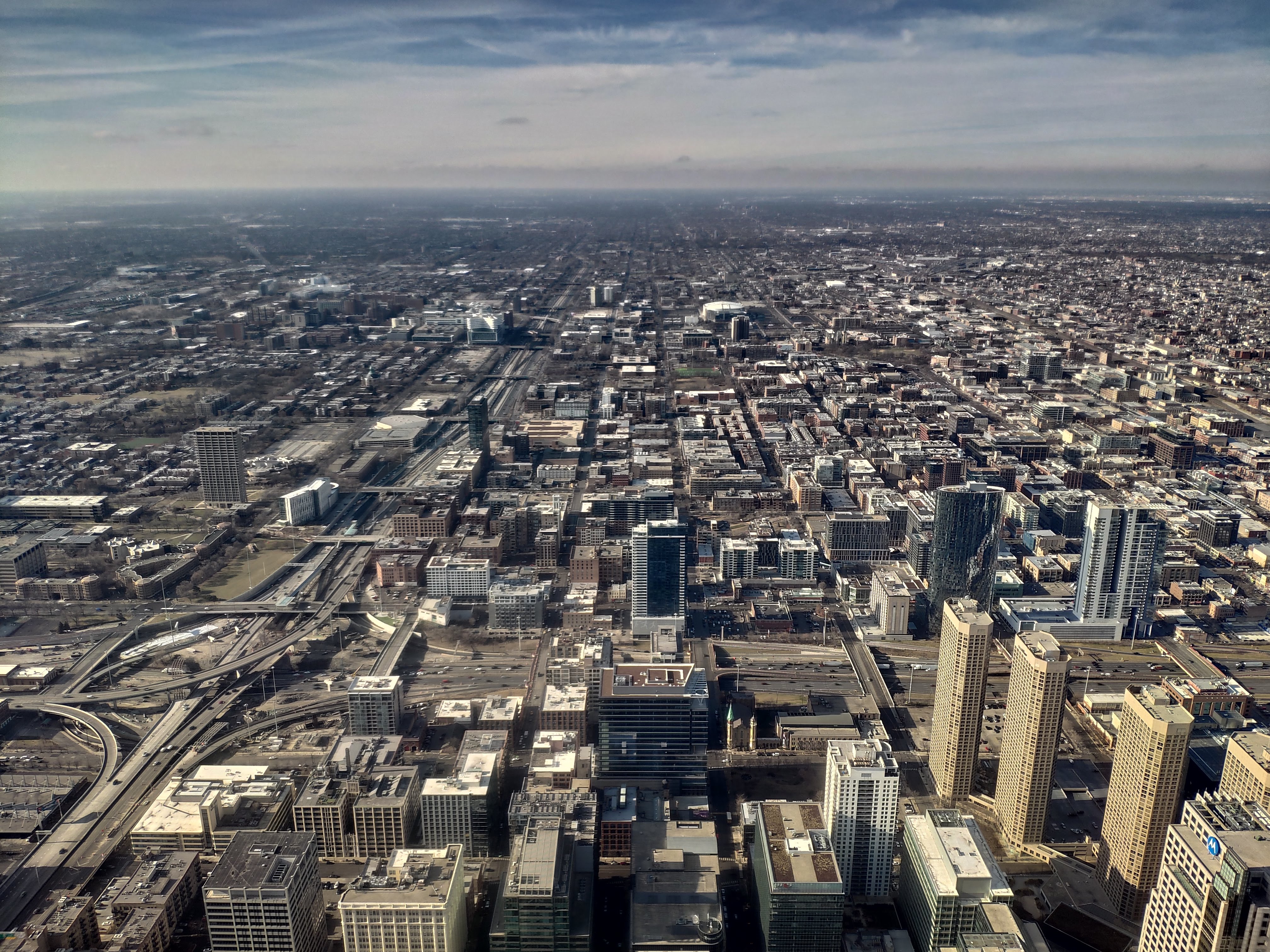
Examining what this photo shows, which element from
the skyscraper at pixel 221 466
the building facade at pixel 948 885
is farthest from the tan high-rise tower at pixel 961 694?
the skyscraper at pixel 221 466

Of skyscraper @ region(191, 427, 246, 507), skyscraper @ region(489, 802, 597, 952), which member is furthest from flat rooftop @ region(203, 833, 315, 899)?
skyscraper @ region(191, 427, 246, 507)

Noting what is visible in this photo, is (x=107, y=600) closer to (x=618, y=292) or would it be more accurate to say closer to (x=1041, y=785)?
(x=1041, y=785)

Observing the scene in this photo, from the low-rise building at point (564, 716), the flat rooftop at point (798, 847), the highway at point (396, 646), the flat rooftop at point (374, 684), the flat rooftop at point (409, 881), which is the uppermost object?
the flat rooftop at point (409, 881)

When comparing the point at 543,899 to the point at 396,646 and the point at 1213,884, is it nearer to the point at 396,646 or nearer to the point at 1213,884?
the point at 1213,884

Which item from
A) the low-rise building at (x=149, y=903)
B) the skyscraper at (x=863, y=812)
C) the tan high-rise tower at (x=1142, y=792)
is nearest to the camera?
the low-rise building at (x=149, y=903)

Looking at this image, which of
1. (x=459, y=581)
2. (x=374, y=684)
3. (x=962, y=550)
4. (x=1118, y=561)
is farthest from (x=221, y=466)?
(x=1118, y=561)

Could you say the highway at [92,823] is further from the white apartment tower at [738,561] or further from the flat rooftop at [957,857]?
the white apartment tower at [738,561]
